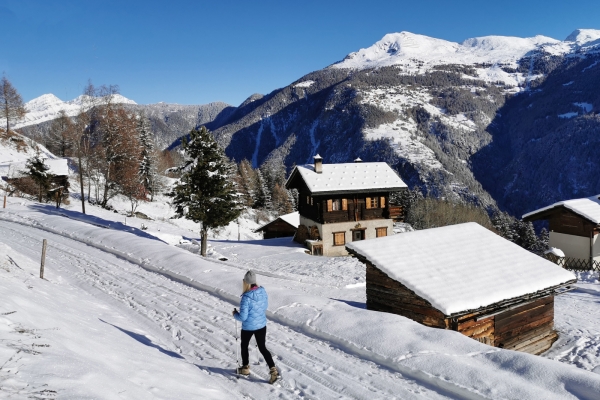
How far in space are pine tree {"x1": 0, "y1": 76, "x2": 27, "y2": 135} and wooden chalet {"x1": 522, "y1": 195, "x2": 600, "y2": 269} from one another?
8059cm

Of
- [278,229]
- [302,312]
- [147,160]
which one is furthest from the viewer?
[147,160]

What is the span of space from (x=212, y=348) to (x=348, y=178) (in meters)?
31.0

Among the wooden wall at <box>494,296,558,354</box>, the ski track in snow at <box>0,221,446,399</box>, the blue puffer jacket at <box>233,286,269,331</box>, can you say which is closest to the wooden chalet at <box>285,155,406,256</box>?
the ski track in snow at <box>0,221,446,399</box>

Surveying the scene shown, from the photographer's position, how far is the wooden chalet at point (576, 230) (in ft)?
102

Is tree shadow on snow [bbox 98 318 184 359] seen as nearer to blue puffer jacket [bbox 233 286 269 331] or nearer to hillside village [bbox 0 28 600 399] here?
hillside village [bbox 0 28 600 399]

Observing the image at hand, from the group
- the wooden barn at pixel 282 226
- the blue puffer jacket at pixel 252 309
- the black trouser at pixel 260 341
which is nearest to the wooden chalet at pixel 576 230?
the wooden barn at pixel 282 226

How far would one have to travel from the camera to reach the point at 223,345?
9703 mm

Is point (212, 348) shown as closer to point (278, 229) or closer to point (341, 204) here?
point (341, 204)

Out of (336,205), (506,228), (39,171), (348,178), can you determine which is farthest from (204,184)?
(506,228)

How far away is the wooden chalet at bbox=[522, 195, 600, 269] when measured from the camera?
102 feet

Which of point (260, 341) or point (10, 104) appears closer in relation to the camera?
point (260, 341)

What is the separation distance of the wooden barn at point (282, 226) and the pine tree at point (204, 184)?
18.1m

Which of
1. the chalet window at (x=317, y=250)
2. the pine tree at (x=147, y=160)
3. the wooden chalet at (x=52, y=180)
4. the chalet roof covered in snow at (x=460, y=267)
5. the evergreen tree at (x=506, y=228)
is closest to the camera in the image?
the chalet roof covered in snow at (x=460, y=267)

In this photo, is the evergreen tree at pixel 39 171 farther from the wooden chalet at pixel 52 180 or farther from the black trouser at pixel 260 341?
the black trouser at pixel 260 341
